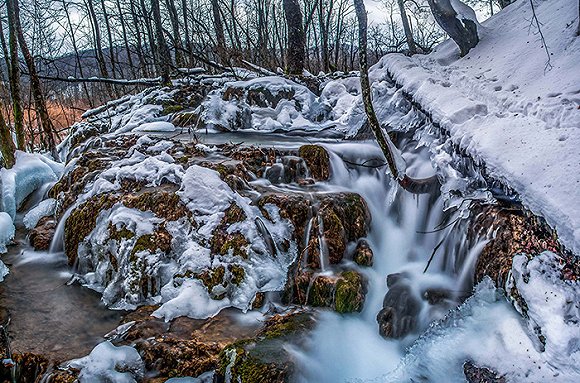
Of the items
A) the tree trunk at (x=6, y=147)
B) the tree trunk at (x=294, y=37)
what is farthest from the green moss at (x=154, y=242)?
the tree trunk at (x=294, y=37)

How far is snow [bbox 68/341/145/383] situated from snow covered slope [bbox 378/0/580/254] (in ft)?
9.28

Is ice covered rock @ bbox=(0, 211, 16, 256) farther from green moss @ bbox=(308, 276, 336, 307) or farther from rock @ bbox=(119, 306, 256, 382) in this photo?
green moss @ bbox=(308, 276, 336, 307)

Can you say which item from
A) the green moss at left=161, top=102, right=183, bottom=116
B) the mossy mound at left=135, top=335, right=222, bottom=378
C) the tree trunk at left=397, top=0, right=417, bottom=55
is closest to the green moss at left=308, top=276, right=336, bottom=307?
the mossy mound at left=135, top=335, right=222, bottom=378

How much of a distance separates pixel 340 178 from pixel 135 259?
257 centimetres

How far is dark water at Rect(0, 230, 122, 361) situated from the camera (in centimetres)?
311

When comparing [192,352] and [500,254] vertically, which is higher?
[500,254]

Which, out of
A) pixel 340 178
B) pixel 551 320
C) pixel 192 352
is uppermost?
pixel 340 178

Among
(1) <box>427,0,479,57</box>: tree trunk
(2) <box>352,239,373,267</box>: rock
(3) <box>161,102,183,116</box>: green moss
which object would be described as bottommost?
(2) <box>352,239,373,267</box>: rock

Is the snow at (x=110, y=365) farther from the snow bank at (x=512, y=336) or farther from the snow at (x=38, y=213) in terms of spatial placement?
the snow at (x=38, y=213)

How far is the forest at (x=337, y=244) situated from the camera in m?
2.70

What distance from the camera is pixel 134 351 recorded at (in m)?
2.95

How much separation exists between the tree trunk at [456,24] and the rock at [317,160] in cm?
327

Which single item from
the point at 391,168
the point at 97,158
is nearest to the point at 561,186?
the point at 391,168

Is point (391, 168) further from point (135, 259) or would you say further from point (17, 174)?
point (17, 174)
